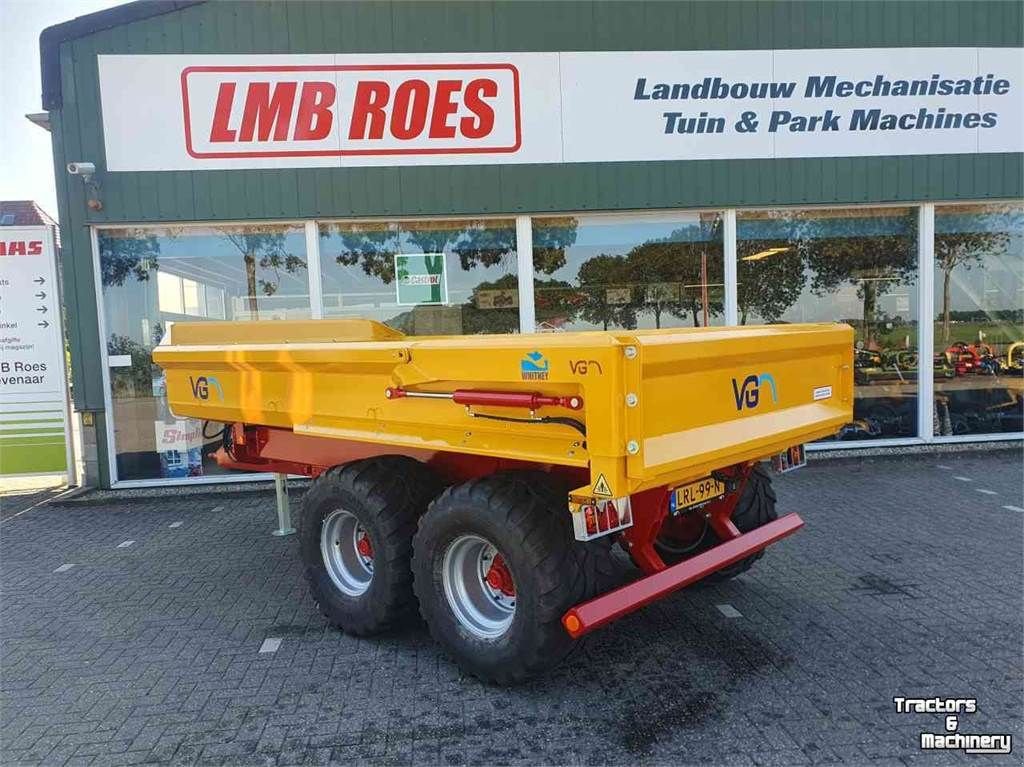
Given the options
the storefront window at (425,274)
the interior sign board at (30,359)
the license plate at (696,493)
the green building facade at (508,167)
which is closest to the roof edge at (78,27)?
the green building facade at (508,167)

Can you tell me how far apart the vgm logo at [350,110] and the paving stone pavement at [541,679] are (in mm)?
4316

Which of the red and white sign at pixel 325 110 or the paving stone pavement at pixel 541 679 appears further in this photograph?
the red and white sign at pixel 325 110

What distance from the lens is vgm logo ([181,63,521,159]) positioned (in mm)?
6988

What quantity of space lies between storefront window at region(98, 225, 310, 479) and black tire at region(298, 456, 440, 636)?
4243 mm

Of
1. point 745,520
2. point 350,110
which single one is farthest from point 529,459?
point 350,110

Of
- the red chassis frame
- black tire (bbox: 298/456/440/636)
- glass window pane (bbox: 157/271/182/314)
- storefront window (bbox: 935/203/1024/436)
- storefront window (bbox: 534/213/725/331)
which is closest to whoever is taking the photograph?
the red chassis frame

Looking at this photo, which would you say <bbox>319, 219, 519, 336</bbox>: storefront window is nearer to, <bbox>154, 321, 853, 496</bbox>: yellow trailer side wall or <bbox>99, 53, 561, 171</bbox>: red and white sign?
<bbox>99, 53, 561, 171</bbox>: red and white sign

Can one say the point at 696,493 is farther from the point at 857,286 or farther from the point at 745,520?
the point at 857,286

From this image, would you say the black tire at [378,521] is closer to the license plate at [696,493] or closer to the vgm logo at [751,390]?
the license plate at [696,493]

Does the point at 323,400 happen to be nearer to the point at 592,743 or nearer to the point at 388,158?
the point at 592,743

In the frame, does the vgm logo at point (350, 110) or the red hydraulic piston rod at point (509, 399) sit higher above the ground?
the vgm logo at point (350, 110)

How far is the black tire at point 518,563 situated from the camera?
2.83 m

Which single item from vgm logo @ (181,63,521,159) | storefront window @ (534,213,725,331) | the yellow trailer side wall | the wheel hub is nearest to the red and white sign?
vgm logo @ (181,63,521,159)

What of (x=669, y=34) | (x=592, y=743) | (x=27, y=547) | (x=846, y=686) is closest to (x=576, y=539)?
(x=592, y=743)
